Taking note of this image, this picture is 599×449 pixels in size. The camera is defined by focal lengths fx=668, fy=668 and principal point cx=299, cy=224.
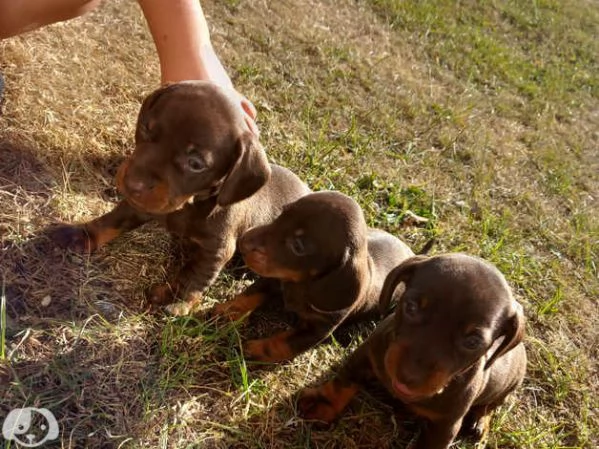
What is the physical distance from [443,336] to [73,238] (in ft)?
6.93

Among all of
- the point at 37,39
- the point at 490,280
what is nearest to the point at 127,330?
the point at 490,280

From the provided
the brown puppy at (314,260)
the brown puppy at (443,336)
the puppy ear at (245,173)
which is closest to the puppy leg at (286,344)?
the brown puppy at (314,260)

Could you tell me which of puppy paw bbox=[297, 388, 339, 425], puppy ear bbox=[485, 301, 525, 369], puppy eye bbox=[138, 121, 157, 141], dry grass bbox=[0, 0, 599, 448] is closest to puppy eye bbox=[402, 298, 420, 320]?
puppy ear bbox=[485, 301, 525, 369]

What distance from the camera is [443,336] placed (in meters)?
3.04

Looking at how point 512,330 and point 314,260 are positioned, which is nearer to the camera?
point 512,330

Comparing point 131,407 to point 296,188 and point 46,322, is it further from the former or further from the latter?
point 296,188

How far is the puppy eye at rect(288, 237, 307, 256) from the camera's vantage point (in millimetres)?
A: 3594

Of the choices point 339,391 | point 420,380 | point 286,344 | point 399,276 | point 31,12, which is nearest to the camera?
point 420,380

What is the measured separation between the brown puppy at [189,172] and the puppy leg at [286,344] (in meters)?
0.47

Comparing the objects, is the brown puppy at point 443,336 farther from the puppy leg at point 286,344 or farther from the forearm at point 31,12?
the forearm at point 31,12

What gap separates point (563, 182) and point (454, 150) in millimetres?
1304

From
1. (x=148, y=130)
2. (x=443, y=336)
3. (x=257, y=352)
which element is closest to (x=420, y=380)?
(x=443, y=336)

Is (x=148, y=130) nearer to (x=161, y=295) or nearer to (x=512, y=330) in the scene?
(x=161, y=295)

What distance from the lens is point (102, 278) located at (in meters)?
3.75
